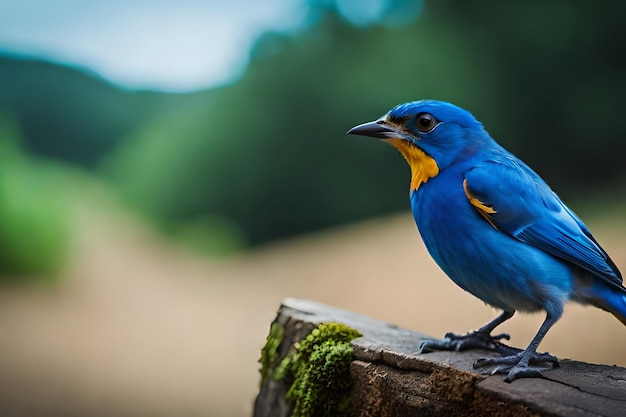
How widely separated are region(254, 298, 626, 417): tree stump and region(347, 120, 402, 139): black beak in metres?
0.69

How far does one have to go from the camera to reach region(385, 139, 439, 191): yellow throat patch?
2.26m

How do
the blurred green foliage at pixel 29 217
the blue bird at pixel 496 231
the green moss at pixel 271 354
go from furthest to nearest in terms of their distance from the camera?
the blurred green foliage at pixel 29 217 < the green moss at pixel 271 354 < the blue bird at pixel 496 231

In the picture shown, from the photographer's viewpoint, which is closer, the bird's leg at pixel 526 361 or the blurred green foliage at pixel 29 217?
the bird's leg at pixel 526 361

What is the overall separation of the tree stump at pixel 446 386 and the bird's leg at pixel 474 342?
1.6 inches

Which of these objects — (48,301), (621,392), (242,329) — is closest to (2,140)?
(48,301)

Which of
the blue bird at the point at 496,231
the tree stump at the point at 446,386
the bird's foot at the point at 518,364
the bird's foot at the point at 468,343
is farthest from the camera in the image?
the bird's foot at the point at 468,343

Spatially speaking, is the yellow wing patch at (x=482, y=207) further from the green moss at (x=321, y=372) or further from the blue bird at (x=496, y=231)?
the green moss at (x=321, y=372)

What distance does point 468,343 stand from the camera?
229 centimetres

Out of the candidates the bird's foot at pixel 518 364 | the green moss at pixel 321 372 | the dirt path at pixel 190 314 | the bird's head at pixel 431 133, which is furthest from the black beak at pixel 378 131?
the dirt path at pixel 190 314

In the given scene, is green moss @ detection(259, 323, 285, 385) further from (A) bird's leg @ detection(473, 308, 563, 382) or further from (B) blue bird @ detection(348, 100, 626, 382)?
(A) bird's leg @ detection(473, 308, 563, 382)

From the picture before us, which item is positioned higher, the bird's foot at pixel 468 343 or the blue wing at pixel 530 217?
the blue wing at pixel 530 217

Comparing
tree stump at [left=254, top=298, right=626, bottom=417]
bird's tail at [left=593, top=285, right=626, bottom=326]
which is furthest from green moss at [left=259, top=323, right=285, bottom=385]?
bird's tail at [left=593, top=285, right=626, bottom=326]

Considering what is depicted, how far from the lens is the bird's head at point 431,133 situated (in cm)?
226

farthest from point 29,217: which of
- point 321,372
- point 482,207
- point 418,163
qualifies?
point 482,207
